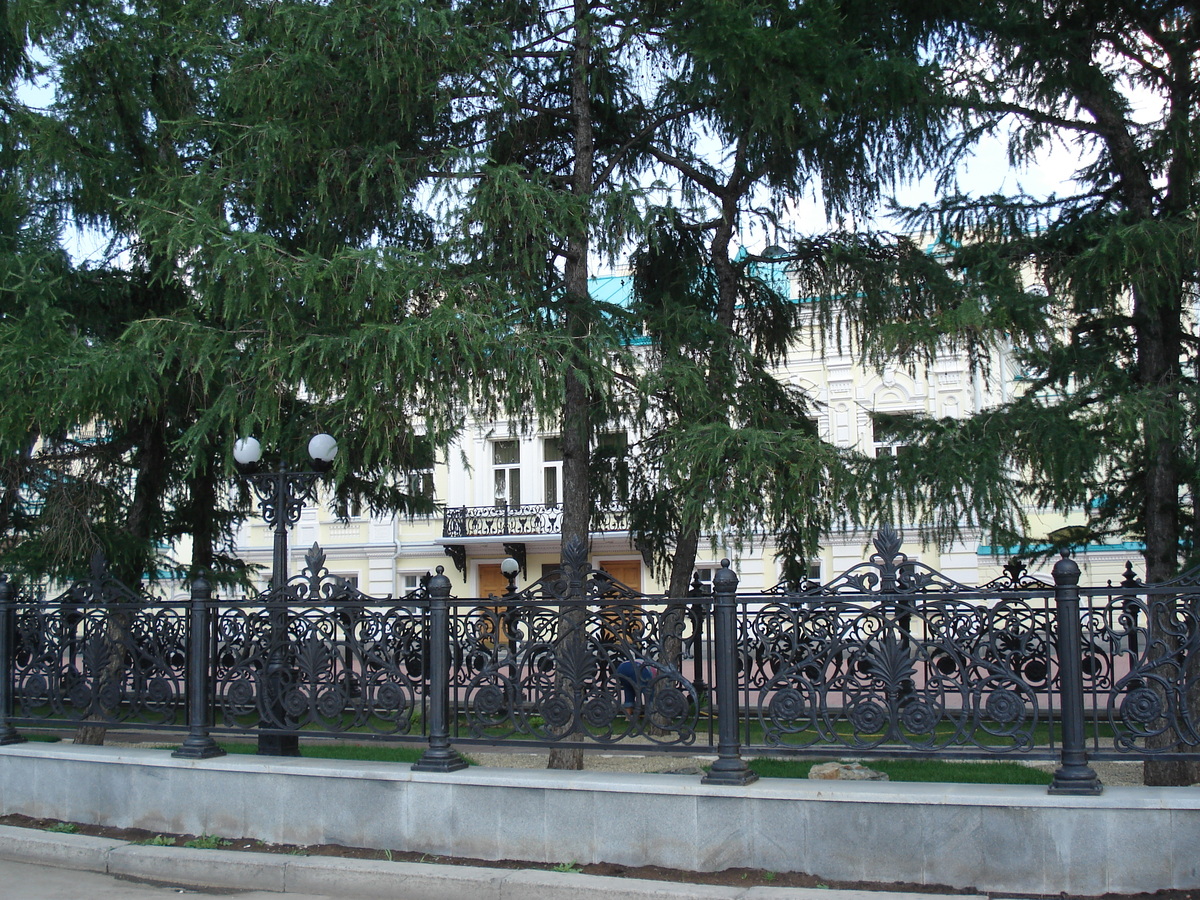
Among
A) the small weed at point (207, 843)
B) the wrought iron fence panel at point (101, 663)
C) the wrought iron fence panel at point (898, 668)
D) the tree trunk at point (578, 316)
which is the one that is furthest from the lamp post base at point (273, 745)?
the wrought iron fence panel at point (898, 668)

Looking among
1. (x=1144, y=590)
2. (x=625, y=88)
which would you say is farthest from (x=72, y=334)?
(x=1144, y=590)

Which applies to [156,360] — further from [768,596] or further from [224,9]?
[768,596]

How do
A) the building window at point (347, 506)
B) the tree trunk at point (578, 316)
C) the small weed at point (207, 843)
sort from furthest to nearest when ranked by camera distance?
the building window at point (347, 506) < the tree trunk at point (578, 316) < the small weed at point (207, 843)

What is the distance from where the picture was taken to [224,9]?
31.9 feet

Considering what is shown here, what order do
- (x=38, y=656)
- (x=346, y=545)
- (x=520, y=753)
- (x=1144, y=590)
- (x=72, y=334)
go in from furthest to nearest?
1. (x=346, y=545)
2. (x=520, y=753)
3. (x=72, y=334)
4. (x=38, y=656)
5. (x=1144, y=590)

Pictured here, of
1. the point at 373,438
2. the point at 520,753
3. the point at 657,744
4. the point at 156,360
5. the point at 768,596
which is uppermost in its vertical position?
the point at 156,360

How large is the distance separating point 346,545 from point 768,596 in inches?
1080

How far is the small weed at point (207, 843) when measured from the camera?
720 cm

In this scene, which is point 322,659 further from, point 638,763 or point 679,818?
point 638,763

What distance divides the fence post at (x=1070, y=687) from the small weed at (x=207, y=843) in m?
5.51

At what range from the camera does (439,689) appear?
279 inches

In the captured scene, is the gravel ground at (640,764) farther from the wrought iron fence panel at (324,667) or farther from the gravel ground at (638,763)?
the wrought iron fence panel at (324,667)

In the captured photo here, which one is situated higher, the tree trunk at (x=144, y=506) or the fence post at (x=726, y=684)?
the tree trunk at (x=144, y=506)

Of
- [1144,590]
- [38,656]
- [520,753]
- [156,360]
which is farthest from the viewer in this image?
[520,753]
